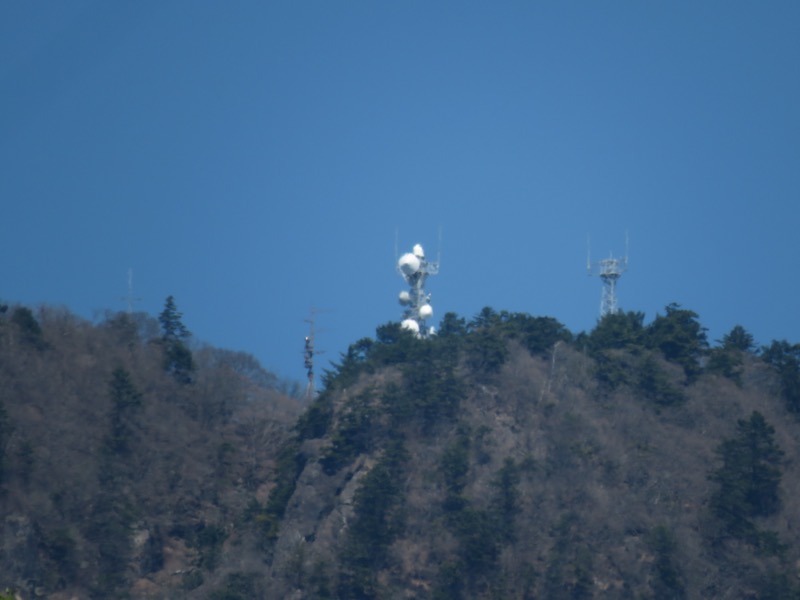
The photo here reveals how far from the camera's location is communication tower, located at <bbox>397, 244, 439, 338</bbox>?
5938cm

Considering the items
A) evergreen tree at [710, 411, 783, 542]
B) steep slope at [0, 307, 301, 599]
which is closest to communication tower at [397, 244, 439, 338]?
steep slope at [0, 307, 301, 599]

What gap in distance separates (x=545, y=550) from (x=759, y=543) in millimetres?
7165

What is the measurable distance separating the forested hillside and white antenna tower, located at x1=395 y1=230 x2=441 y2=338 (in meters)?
7.26

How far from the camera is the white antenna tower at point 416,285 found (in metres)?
59.4

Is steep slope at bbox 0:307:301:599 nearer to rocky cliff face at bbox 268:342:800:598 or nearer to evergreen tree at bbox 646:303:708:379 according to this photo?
rocky cliff face at bbox 268:342:800:598

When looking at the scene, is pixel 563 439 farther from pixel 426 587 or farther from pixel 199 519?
pixel 199 519

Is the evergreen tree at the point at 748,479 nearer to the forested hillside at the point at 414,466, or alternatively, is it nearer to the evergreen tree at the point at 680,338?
the forested hillside at the point at 414,466

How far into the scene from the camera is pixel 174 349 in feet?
161

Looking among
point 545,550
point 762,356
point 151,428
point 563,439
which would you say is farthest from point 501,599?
point 762,356

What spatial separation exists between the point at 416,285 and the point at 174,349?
15.6m

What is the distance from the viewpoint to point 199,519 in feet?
144

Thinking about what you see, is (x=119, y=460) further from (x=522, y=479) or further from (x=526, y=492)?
(x=526, y=492)

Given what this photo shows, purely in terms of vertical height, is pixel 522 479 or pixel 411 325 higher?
pixel 411 325

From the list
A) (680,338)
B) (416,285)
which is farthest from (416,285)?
(680,338)
